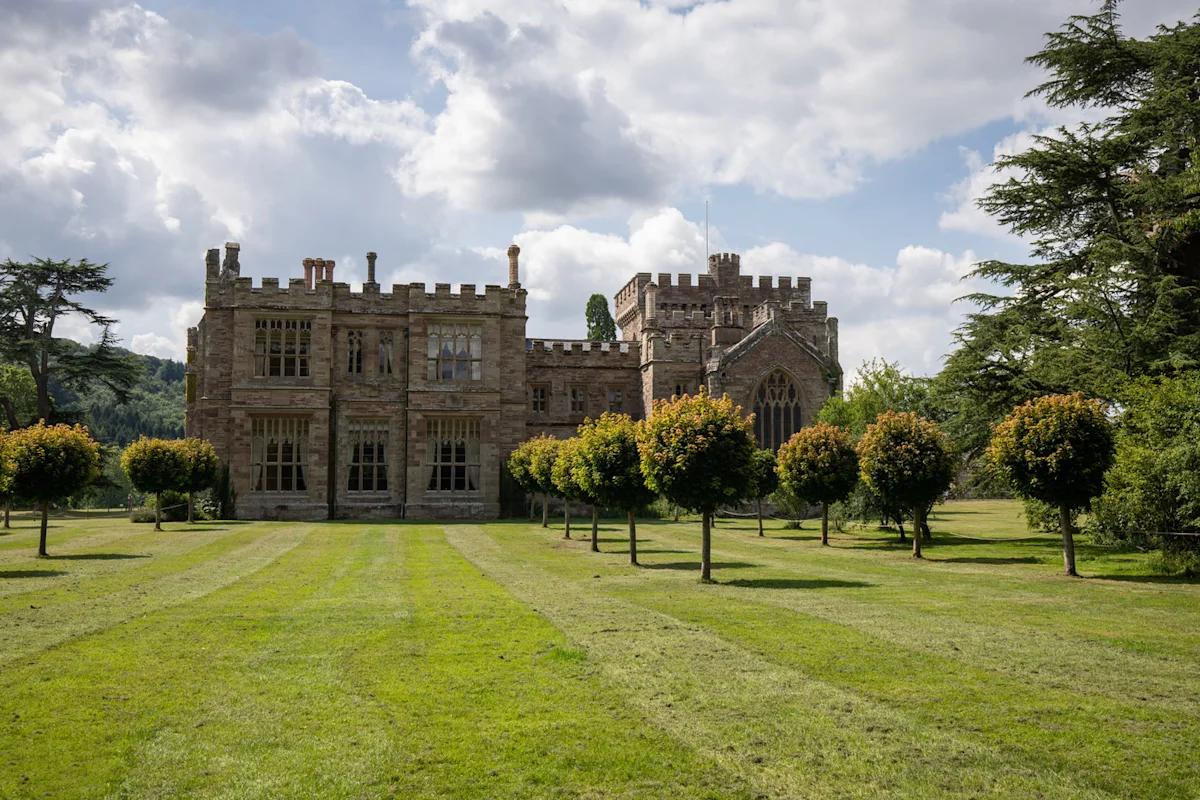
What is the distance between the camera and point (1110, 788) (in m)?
6.59

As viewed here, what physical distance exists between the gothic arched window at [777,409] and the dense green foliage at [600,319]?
2144cm

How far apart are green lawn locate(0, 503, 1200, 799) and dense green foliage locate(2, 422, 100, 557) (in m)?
3.91

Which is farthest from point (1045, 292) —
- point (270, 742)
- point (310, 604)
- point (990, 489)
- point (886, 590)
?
point (270, 742)

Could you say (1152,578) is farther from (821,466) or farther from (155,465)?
(155,465)

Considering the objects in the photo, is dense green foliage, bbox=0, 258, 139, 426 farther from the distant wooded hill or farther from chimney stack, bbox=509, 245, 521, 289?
the distant wooded hill

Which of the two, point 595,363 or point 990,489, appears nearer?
point 990,489

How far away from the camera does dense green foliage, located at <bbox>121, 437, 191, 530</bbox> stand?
3127cm

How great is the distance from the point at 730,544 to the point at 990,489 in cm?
919

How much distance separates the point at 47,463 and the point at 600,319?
1805 inches

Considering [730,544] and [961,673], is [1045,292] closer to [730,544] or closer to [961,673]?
[730,544]

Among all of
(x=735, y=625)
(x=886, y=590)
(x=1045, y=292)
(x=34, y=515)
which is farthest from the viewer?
(x=34, y=515)

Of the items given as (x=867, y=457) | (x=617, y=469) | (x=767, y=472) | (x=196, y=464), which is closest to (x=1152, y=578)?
(x=867, y=457)

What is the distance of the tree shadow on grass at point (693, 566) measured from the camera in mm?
20984

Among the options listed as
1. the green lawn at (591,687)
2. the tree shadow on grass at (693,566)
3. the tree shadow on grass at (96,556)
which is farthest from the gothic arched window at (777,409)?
the tree shadow on grass at (96,556)
